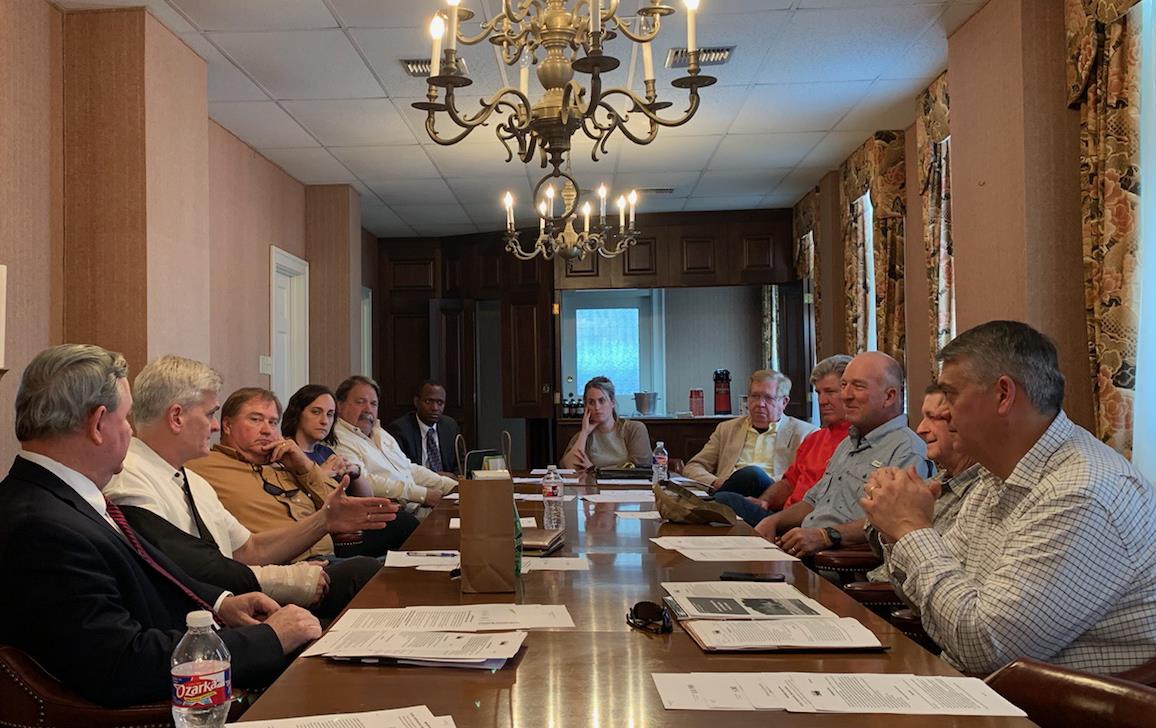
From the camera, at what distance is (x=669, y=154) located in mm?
6594

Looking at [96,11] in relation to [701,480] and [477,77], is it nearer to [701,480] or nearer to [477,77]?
[477,77]

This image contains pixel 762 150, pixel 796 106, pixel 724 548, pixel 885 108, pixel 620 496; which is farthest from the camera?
pixel 762 150

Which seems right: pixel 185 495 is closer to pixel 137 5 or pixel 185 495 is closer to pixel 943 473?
pixel 943 473

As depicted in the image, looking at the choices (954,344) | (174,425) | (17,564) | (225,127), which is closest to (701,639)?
(954,344)

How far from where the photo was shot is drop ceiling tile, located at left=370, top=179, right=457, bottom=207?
735cm

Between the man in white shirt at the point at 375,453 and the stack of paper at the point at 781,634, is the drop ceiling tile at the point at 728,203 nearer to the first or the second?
the man in white shirt at the point at 375,453

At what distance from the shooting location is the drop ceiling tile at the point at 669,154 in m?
6.27

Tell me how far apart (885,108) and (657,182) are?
2.11 metres

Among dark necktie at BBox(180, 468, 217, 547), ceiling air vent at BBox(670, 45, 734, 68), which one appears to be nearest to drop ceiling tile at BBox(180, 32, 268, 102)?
ceiling air vent at BBox(670, 45, 734, 68)

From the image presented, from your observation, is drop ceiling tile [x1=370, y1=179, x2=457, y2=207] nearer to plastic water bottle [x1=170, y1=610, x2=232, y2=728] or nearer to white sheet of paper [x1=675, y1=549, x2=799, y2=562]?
white sheet of paper [x1=675, y1=549, x2=799, y2=562]

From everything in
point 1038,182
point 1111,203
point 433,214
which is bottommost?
point 1111,203

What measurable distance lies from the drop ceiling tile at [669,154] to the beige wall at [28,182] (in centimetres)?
341

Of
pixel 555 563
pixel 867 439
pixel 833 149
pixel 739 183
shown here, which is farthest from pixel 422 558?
pixel 739 183

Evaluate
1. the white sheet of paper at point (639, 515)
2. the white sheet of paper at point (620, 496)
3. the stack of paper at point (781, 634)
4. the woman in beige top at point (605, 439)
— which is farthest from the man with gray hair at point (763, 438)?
the stack of paper at point (781, 634)
